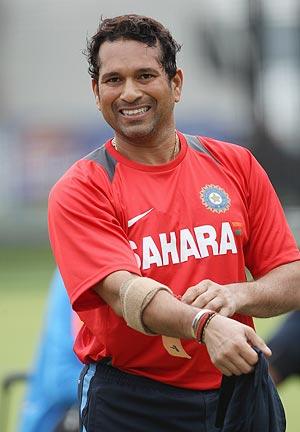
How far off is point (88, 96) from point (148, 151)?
16.1 meters

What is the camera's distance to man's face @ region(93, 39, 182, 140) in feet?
14.1

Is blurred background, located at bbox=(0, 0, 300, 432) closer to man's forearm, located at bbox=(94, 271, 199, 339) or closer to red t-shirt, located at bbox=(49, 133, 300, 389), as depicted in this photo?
red t-shirt, located at bbox=(49, 133, 300, 389)

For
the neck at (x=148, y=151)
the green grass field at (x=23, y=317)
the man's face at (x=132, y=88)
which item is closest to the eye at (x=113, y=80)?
the man's face at (x=132, y=88)

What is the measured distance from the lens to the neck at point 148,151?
4.44 m

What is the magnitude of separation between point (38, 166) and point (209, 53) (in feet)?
10.8

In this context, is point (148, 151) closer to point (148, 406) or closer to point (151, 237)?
point (151, 237)

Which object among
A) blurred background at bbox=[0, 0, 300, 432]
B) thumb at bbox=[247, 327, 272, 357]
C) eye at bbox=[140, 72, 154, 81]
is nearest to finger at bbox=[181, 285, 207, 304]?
thumb at bbox=[247, 327, 272, 357]

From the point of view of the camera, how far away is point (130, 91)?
4.28 meters

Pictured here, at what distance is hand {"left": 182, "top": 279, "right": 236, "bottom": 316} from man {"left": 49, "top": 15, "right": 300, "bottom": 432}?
2 centimetres

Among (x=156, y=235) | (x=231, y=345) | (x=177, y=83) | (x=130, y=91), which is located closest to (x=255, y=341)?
(x=231, y=345)

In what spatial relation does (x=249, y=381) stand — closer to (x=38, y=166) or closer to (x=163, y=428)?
(x=163, y=428)

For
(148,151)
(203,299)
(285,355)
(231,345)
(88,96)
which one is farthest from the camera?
(88,96)

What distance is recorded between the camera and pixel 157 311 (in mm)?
3922

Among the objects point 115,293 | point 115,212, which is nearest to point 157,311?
point 115,293
